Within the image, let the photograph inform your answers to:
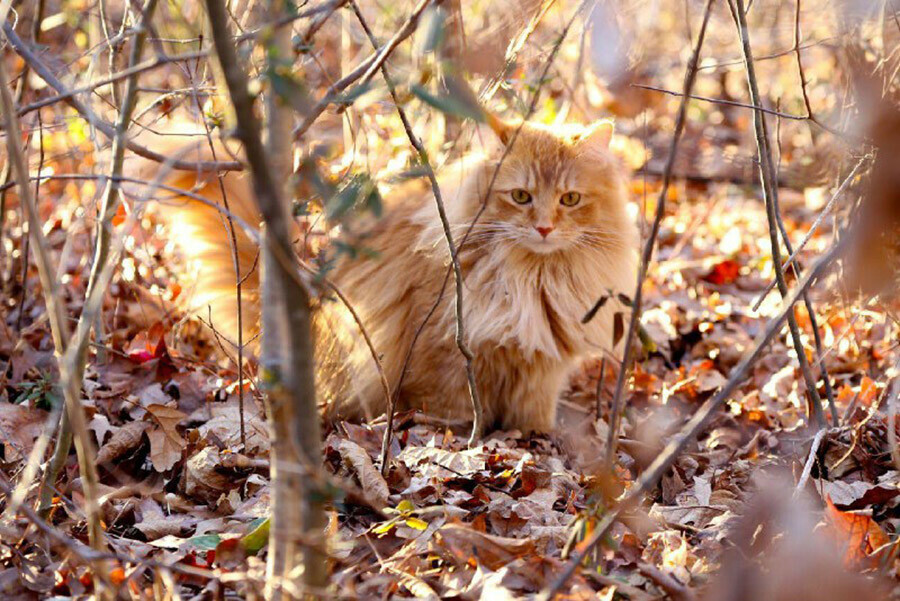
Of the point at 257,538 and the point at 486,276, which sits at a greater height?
the point at 486,276

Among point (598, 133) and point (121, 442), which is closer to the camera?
point (121, 442)

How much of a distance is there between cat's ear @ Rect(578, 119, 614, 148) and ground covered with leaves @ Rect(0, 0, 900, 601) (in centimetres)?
37

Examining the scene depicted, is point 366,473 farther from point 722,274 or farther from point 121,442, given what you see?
point 722,274

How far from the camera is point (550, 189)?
364 cm

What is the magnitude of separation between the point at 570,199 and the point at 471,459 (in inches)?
56.2

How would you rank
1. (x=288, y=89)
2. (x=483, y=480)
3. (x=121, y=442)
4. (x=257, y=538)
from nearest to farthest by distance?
(x=288, y=89) → (x=257, y=538) → (x=483, y=480) → (x=121, y=442)

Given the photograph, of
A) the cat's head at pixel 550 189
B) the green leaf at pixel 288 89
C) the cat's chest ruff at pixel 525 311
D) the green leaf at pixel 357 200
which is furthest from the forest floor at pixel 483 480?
the cat's head at pixel 550 189

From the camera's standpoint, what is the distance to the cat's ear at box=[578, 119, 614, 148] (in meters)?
3.65

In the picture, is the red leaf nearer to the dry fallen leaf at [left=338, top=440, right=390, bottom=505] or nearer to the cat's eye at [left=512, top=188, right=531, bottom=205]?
the cat's eye at [left=512, top=188, right=531, bottom=205]

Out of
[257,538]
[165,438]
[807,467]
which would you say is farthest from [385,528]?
[807,467]

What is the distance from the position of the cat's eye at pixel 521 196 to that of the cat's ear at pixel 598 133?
32cm

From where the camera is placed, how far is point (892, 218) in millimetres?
1550

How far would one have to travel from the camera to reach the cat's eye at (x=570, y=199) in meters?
3.72

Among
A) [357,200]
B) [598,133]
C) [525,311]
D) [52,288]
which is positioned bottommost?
Result: [525,311]
